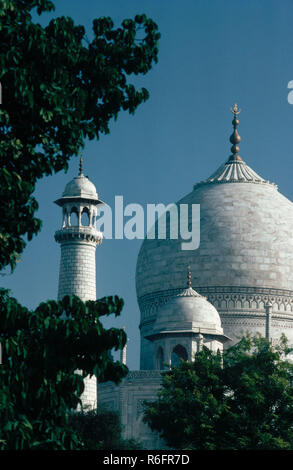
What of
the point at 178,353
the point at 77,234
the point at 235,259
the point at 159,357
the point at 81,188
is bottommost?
the point at 159,357

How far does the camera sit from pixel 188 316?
3953 cm

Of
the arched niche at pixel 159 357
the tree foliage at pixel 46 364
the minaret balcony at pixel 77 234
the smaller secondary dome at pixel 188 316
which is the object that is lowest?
the tree foliage at pixel 46 364

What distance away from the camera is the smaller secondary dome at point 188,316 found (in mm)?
39500

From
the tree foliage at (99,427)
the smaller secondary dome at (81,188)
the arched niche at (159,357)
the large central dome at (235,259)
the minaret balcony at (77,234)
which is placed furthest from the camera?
the large central dome at (235,259)

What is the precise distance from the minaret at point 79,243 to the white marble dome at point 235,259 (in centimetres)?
792

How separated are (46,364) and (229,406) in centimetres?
1489

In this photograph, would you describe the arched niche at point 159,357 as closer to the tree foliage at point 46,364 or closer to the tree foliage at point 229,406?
the tree foliage at point 229,406

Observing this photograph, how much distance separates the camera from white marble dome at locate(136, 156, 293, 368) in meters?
43.3

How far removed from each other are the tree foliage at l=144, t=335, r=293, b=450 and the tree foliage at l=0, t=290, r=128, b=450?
42.6 ft

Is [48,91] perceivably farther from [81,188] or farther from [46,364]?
[81,188]

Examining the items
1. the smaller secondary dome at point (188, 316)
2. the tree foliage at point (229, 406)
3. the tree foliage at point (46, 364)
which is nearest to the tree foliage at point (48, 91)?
the tree foliage at point (46, 364)

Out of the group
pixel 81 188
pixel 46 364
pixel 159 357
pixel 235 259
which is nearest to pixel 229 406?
pixel 81 188

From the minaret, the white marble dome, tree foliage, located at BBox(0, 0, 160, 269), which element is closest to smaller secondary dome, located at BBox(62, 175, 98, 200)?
the minaret

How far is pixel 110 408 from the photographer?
38000mm
